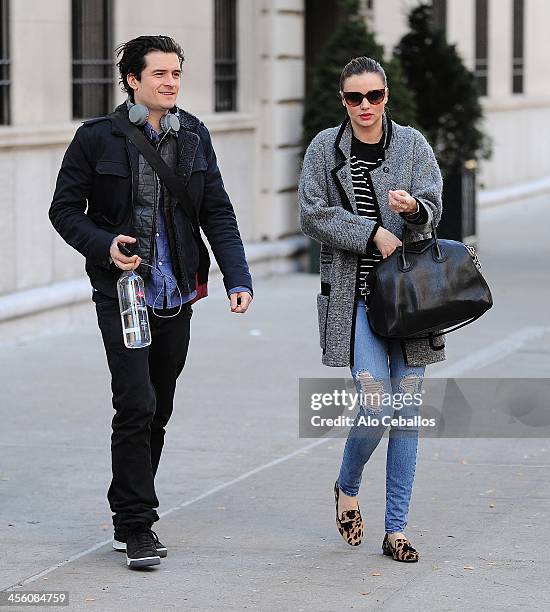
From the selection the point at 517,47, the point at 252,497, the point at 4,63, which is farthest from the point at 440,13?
the point at 252,497

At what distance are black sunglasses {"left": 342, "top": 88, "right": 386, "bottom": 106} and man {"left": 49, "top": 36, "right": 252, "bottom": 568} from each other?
59cm

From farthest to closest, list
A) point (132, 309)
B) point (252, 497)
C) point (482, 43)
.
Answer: point (482, 43), point (252, 497), point (132, 309)

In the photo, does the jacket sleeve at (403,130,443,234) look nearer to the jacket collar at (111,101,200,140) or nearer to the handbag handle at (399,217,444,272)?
the handbag handle at (399,217,444,272)

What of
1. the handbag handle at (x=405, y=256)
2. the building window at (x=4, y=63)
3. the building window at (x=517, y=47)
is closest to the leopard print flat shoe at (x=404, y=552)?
the handbag handle at (x=405, y=256)

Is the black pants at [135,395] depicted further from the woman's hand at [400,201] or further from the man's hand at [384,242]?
the woman's hand at [400,201]

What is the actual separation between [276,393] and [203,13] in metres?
5.56

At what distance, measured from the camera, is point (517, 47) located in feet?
84.1

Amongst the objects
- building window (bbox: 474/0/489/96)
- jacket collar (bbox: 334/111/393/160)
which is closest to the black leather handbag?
jacket collar (bbox: 334/111/393/160)

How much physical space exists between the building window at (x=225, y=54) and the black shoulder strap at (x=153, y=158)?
898 centimetres

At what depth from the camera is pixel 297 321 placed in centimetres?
1243

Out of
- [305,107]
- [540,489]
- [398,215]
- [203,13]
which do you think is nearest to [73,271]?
[203,13]

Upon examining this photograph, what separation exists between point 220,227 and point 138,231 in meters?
0.39

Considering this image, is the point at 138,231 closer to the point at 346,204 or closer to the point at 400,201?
the point at 346,204

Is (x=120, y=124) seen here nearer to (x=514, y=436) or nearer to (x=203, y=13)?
(x=514, y=436)
